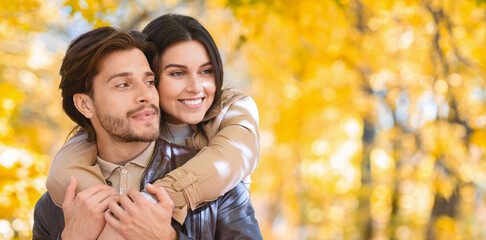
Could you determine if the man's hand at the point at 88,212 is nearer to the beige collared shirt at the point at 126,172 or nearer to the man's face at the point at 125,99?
the beige collared shirt at the point at 126,172

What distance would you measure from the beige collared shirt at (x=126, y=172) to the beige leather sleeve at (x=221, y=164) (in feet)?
0.57

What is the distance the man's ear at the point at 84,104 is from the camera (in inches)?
75.5

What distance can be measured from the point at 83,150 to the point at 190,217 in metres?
0.50

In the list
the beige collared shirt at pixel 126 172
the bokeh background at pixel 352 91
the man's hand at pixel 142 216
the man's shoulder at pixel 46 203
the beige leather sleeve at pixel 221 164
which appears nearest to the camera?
the man's hand at pixel 142 216

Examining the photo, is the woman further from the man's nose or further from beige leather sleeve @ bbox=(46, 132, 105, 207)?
the man's nose

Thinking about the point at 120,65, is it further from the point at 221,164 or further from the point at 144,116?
the point at 221,164

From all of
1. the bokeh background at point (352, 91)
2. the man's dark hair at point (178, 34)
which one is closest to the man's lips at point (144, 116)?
the man's dark hair at point (178, 34)

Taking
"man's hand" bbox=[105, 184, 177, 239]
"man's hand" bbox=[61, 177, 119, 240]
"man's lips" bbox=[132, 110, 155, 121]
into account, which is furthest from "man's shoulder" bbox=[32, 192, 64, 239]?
"man's lips" bbox=[132, 110, 155, 121]

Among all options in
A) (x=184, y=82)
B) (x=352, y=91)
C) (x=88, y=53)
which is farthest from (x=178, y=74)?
(x=352, y=91)

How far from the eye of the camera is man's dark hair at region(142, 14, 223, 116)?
204 cm

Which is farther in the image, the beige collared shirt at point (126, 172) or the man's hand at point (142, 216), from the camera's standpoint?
the beige collared shirt at point (126, 172)

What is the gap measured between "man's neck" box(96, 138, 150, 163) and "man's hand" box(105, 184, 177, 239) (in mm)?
242

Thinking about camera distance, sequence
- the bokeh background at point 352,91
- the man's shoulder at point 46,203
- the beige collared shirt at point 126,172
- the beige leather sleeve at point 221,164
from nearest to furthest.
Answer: the beige leather sleeve at point 221,164
the beige collared shirt at point 126,172
the man's shoulder at point 46,203
the bokeh background at point 352,91

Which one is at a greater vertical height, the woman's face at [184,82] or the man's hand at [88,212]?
the woman's face at [184,82]
